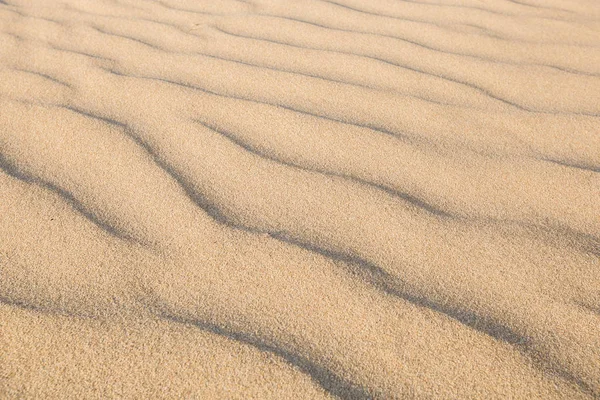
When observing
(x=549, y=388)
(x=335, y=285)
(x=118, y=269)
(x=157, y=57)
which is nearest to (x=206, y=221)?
(x=118, y=269)

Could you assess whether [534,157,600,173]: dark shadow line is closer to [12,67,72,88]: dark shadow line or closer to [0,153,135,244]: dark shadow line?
[0,153,135,244]: dark shadow line

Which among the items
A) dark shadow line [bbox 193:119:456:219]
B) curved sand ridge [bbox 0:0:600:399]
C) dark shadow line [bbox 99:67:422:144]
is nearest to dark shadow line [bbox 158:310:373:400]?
curved sand ridge [bbox 0:0:600:399]

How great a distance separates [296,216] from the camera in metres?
1.17

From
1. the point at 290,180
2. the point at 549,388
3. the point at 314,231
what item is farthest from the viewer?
the point at 290,180

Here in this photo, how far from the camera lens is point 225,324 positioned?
0.92m

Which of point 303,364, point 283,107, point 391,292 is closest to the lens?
point 303,364

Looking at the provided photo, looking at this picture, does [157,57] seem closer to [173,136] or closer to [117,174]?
[173,136]

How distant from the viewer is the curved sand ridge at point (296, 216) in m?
0.86

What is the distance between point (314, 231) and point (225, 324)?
0.93ft

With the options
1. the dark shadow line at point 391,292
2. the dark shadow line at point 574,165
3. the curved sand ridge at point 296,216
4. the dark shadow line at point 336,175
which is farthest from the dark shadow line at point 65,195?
the dark shadow line at point 574,165

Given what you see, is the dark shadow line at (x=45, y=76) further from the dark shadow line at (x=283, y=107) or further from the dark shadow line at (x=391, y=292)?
the dark shadow line at (x=391, y=292)

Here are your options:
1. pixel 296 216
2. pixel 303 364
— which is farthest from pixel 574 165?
pixel 303 364

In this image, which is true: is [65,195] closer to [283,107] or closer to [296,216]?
[296,216]

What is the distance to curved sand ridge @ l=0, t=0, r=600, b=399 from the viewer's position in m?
0.86
